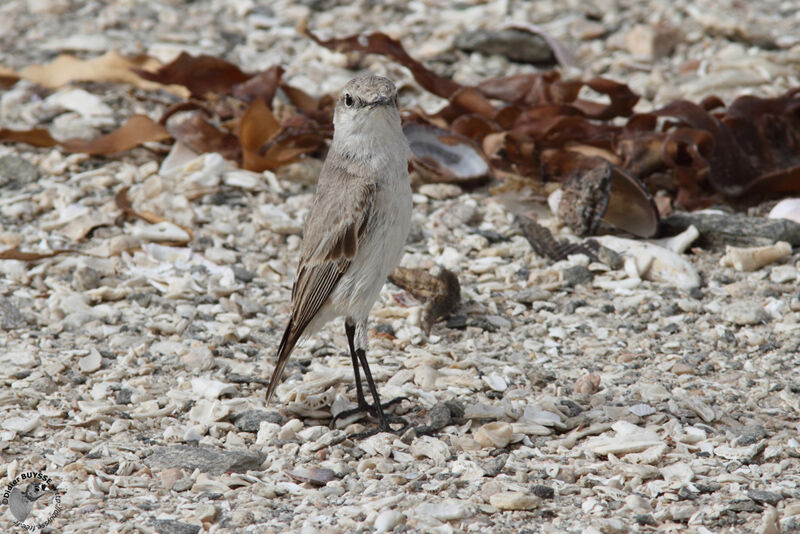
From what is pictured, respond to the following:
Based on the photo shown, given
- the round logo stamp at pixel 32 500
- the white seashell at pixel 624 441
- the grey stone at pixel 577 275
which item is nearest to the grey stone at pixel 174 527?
the round logo stamp at pixel 32 500

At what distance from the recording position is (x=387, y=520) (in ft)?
10.9

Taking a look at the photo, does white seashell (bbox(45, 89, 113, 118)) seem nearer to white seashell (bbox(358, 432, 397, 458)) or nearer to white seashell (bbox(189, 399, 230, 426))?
white seashell (bbox(189, 399, 230, 426))

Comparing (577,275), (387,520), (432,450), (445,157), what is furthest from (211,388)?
(445,157)

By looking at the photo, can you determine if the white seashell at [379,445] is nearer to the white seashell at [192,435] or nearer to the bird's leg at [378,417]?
the bird's leg at [378,417]

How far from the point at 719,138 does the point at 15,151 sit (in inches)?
195

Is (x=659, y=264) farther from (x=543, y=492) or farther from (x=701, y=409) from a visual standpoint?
(x=543, y=492)

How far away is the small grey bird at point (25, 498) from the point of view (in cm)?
343

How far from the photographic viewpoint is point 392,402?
429cm

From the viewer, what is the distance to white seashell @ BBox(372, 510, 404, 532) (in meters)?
3.31

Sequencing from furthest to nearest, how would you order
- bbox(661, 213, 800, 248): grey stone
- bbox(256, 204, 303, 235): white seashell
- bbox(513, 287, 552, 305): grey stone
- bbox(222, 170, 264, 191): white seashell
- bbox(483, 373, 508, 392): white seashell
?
bbox(222, 170, 264, 191): white seashell
bbox(256, 204, 303, 235): white seashell
bbox(661, 213, 800, 248): grey stone
bbox(513, 287, 552, 305): grey stone
bbox(483, 373, 508, 392): white seashell

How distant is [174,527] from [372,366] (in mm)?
1581

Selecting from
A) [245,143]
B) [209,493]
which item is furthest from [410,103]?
[209,493]

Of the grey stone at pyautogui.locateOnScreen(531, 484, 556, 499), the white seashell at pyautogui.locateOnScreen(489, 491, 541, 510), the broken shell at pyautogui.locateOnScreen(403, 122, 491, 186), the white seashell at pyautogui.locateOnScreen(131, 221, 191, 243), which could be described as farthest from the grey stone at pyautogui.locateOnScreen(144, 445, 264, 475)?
the broken shell at pyautogui.locateOnScreen(403, 122, 491, 186)

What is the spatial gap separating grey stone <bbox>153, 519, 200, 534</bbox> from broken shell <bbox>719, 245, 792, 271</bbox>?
3524 millimetres
